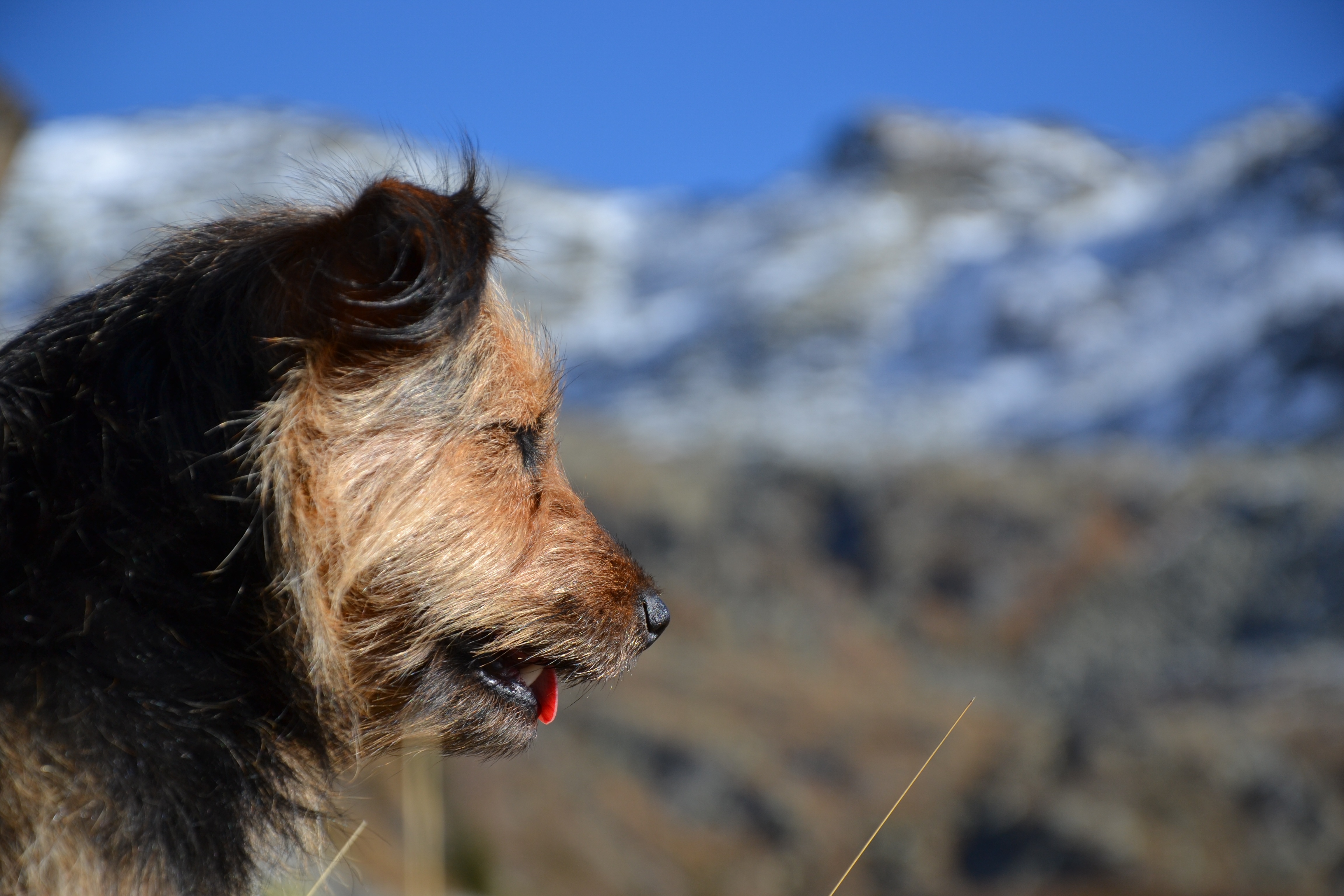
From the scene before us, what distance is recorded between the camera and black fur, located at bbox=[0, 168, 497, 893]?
6.64ft

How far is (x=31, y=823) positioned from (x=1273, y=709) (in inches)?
929

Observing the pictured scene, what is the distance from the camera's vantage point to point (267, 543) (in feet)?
7.45

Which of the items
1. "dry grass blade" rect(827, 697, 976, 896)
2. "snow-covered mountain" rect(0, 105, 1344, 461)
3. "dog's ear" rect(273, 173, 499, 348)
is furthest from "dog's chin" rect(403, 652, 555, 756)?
"snow-covered mountain" rect(0, 105, 1344, 461)

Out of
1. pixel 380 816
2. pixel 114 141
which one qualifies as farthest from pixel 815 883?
pixel 114 141

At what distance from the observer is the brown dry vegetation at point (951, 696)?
17.2 meters

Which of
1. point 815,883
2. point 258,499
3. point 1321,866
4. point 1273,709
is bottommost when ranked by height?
point 815,883

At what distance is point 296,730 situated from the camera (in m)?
2.37

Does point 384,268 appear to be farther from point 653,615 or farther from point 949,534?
point 949,534

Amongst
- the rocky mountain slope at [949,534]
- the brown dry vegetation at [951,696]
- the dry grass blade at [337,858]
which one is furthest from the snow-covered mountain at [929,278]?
the dry grass blade at [337,858]

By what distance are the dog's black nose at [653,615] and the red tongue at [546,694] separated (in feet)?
0.88

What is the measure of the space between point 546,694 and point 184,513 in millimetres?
1108

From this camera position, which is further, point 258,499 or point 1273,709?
point 1273,709

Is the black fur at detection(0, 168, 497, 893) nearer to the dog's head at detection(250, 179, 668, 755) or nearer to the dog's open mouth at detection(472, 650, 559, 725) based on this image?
the dog's head at detection(250, 179, 668, 755)

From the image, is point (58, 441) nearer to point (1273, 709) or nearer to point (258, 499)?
point (258, 499)
